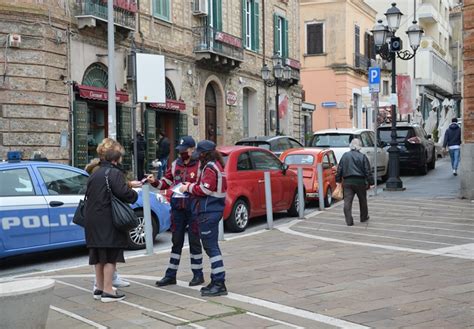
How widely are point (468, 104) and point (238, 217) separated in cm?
666

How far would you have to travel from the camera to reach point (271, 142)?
62.5 feet

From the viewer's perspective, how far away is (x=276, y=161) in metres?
13.8

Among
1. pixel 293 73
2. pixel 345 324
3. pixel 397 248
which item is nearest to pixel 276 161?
pixel 397 248

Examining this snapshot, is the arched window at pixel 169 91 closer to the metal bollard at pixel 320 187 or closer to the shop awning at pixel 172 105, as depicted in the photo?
the shop awning at pixel 172 105

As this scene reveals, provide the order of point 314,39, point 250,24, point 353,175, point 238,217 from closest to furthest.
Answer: point 238,217 < point 353,175 < point 250,24 < point 314,39

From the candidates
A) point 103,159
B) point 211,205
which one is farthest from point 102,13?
point 211,205

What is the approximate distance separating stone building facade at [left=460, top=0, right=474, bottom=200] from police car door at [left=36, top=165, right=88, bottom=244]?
366 inches

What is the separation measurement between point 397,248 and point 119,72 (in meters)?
13.1

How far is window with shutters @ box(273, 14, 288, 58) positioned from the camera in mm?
32594

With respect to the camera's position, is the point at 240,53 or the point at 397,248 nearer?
the point at 397,248

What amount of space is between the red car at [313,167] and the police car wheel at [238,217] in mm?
3327

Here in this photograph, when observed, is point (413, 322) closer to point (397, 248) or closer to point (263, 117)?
point (397, 248)

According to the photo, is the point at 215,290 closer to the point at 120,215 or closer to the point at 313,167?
the point at 120,215

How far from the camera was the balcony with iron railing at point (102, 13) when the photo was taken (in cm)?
1884
